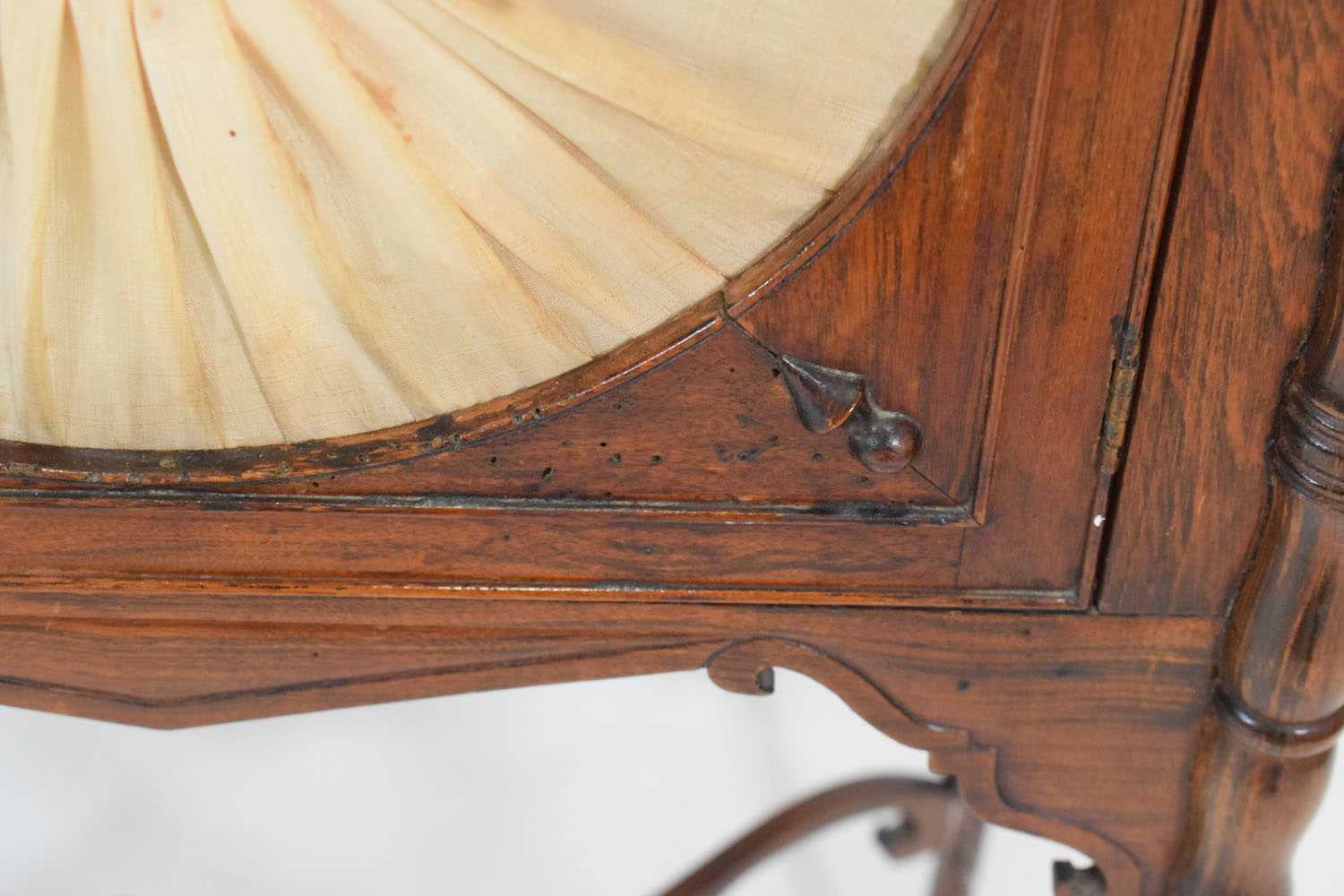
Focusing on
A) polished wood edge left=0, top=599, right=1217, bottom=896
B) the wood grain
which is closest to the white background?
polished wood edge left=0, top=599, right=1217, bottom=896

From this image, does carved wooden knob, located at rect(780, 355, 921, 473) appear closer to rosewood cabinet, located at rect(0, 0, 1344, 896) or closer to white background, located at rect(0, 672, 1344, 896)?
rosewood cabinet, located at rect(0, 0, 1344, 896)

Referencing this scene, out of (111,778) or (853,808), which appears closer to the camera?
(853,808)

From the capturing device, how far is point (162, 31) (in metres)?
0.48

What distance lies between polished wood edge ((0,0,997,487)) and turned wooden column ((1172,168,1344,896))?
0.51 feet

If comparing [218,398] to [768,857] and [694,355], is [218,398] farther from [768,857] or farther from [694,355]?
[768,857]

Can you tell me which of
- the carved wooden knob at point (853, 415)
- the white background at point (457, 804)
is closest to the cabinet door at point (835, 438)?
the carved wooden knob at point (853, 415)

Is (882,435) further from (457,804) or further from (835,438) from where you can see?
(457,804)

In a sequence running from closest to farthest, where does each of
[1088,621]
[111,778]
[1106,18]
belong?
[1106,18] < [1088,621] < [111,778]

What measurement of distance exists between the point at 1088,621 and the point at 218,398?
0.35m

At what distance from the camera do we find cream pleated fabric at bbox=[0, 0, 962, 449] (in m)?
0.47

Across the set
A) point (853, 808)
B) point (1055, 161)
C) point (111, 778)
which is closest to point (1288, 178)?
point (1055, 161)

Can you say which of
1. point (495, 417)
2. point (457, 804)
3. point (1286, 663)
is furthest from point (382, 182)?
point (457, 804)

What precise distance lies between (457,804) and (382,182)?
0.70 m

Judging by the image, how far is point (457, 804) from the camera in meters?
1.11
